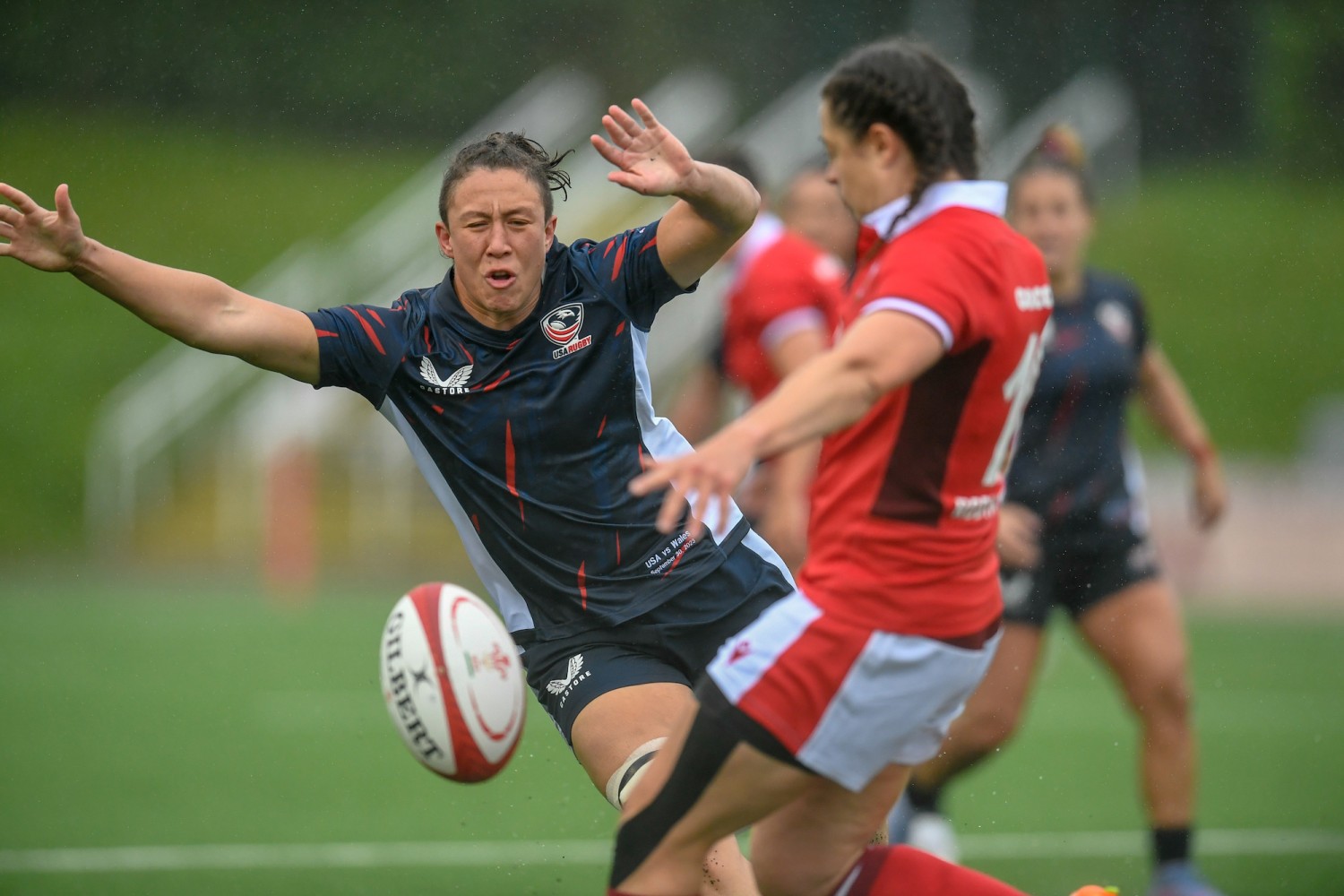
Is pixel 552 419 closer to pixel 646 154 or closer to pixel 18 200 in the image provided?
→ pixel 646 154

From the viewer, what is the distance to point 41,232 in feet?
12.1

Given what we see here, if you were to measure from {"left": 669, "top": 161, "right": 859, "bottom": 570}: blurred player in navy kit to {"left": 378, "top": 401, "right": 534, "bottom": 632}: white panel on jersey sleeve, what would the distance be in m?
2.31

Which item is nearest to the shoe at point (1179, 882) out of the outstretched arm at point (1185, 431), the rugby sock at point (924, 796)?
the rugby sock at point (924, 796)

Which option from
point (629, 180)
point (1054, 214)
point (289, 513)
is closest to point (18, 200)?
point (629, 180)

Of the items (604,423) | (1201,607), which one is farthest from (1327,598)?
(604,423)

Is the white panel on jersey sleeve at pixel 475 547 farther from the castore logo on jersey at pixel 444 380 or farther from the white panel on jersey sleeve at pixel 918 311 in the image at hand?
the white panel on jersey sleeve at pixel 918 311

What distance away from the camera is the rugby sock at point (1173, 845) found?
5023 millimetres

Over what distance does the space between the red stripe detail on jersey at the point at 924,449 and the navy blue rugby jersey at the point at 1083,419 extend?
263cm

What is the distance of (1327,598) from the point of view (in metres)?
14.5

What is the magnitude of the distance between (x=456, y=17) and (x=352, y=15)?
3.61 feet

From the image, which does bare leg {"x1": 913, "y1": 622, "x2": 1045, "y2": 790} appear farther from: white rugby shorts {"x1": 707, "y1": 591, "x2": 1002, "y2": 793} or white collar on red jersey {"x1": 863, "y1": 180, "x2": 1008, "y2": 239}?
white collar on red jersey {"x1": 863, "y1": 180, "x2": 1008, "y2": 239}

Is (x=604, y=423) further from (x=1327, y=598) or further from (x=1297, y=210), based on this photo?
(x=1297, y=210)

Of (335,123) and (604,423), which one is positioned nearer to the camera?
(604,423)

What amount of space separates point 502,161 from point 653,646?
1.26 metres
